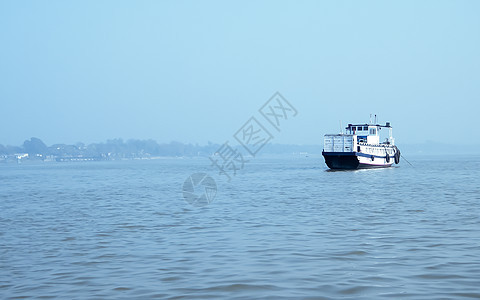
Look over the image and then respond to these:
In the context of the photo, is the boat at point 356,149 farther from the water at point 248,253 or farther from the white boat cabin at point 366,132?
the water at point 248,253

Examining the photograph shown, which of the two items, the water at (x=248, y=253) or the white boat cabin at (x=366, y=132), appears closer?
the water at (x=248, y=253)

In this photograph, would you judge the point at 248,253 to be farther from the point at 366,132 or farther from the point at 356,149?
the point at 366,132

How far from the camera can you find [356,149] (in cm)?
6238

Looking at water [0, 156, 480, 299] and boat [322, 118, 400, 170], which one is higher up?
boat [322, 118, 400, 170]

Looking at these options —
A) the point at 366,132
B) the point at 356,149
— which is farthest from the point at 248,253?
the point at 366,132

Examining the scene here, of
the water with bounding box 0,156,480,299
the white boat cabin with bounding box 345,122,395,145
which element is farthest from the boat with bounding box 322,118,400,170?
the water with bounding box 0,156,480,299

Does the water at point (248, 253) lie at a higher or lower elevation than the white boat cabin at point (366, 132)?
lower

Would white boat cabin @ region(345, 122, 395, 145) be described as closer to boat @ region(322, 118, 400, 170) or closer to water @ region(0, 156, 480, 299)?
boat @ region(322, 118, 400, 170)

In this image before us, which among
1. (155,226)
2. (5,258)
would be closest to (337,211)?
(155,226)

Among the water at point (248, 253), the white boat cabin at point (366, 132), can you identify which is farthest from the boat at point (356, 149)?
the water at point (248, 253)

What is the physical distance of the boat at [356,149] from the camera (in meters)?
62.0

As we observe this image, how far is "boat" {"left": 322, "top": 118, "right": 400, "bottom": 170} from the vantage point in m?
62.0

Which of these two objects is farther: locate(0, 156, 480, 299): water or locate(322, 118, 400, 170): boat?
locate(322, 118, 400, 170): boat

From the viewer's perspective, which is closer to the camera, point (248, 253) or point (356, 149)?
point (248, 253)
